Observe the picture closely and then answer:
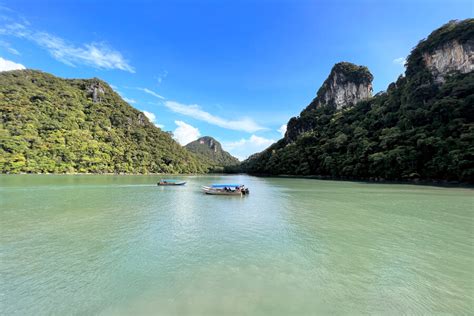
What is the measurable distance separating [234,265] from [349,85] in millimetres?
152028

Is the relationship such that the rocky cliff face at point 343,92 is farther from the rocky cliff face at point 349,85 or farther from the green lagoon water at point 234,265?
the green lagoon water at point 234,265

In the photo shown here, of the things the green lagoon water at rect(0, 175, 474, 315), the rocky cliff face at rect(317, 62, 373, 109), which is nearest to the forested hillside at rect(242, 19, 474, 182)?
the rocky cliff face at rect(317, 62, 373, 109)

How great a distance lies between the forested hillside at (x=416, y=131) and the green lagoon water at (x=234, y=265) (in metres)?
41.7

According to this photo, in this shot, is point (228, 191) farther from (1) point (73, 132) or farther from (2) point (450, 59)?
(1) point (73, 132)

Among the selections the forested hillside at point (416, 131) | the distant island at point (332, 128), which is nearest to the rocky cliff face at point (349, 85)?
the distant island at point (332, 128)

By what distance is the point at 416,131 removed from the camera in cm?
5922

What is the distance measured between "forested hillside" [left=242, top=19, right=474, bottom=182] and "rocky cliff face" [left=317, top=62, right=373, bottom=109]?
28.6m

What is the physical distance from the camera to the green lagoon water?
6.66 metres

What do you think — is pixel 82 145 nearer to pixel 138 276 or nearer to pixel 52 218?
pixel 52 218

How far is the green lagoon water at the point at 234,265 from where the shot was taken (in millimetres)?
6664

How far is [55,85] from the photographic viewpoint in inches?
5143

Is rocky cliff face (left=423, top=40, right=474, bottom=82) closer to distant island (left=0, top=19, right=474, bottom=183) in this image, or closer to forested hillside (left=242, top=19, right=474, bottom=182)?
forested hillside (left=242, top=19, right=474, bottom=182)

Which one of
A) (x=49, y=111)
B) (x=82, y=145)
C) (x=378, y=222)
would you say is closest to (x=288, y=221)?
(x=378, y=222)

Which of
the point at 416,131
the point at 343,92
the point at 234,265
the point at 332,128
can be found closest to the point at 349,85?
the point at 343,92
